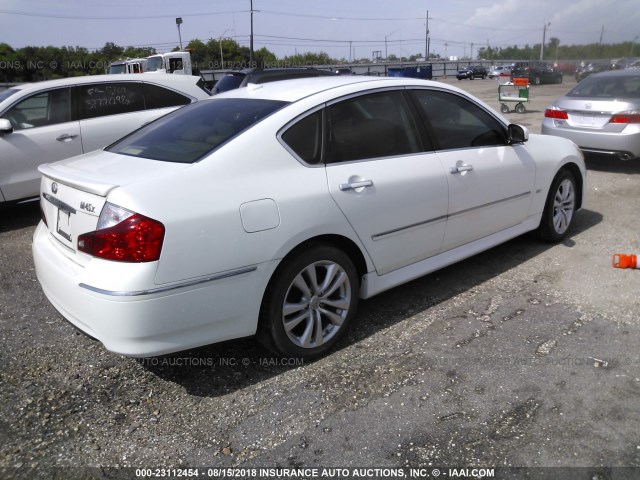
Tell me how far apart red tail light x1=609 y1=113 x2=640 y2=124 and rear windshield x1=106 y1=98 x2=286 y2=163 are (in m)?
6.30

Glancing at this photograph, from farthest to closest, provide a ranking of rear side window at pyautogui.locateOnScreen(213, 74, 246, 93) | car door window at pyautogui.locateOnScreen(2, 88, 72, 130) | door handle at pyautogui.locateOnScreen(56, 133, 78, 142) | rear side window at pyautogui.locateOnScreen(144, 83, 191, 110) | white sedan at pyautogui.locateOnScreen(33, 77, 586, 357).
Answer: rear side window at pyautogui.locateOnScreen(213, 74, 246, 93)
rear side window at pyautogui.locateOnScreen(144, 83, 191, 110)
door handle at pyautogui.locateOnScreen(56, 133, 78, 142)
car door window at pyautogui.locateOnScreen(2, 88, 72, 130)
white sedan at pyautogui.locateOnScreen(33, 77, 586, 357)

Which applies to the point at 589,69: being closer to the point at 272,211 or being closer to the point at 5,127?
the point at 5,127

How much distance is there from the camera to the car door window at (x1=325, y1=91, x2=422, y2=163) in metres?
3.44

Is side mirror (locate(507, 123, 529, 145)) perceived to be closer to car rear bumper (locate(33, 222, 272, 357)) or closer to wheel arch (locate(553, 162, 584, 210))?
wheel arch (locate(553, 162, 584, 210))

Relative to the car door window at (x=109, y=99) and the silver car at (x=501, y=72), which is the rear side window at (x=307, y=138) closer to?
the car door window at (x=109, y=99)

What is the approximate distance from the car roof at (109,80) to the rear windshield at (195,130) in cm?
356

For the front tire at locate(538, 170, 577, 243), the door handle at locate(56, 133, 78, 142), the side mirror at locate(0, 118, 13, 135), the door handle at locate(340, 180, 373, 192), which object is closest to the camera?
the door handle at locate(340, 180, 373, 192)

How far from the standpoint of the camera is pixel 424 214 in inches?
148

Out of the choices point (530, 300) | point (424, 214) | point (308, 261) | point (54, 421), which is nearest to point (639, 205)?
point (530, 300)

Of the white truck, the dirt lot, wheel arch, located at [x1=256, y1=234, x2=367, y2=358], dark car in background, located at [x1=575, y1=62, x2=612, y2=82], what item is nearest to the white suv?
the dirt lot

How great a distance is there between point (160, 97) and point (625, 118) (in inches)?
255

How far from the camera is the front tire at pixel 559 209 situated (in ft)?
16.5

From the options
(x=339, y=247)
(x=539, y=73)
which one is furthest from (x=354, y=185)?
(x=539, y=73)

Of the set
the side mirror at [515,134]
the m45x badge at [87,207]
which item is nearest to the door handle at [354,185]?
the m45x badge at [87,207]
